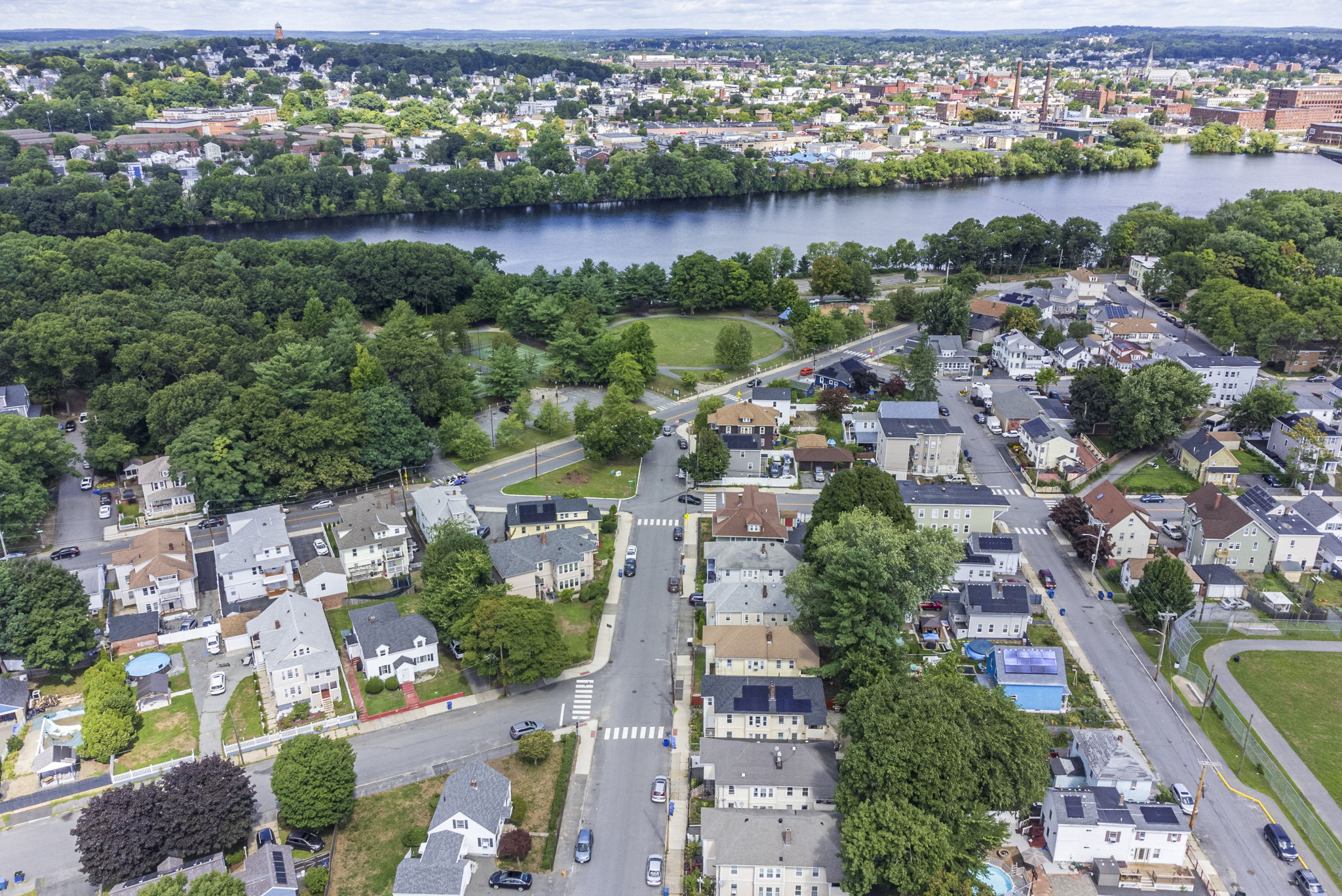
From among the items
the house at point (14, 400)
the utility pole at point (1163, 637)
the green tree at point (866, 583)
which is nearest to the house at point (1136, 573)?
the utility pole at point (1163, 637)

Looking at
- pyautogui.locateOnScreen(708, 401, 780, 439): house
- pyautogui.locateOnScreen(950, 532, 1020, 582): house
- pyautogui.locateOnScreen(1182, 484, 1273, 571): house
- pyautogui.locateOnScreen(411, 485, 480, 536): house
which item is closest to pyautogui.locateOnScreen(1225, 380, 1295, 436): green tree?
pyautogui.locateOnScreen(1182, 484, 1273, 571): house

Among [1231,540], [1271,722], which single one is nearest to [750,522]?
[1271,722]

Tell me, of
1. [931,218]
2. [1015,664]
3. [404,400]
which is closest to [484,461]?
[404,400]

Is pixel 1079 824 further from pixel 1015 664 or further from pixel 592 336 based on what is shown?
pixel 592 336

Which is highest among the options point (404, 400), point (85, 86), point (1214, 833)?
point (85, 86)

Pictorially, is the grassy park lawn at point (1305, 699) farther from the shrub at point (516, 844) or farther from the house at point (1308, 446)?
the shrub at point (516, 844)

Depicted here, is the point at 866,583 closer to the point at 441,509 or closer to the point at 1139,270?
the point at 441,509
